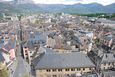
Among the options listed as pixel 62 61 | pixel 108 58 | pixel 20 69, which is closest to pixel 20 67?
pixel 20 69

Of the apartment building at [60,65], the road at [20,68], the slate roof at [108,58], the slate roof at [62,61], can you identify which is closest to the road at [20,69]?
the road at [20,68]

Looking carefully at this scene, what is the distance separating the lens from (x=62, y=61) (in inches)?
1480

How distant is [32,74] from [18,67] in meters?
10.7

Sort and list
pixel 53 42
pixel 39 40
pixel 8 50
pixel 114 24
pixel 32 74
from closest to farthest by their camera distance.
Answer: pixel 32 74
pixel 8 50
pixel 39 40
pixel 53 42
pixel 114 24

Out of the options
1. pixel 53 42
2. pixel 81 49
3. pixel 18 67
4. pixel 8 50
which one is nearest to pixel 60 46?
pixel 53 42

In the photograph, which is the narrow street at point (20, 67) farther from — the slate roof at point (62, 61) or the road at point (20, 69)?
the slate roof at point (62, 61)

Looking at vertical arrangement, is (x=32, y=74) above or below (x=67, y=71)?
below

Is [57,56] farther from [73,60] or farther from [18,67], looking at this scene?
[18,67]

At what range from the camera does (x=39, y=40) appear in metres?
58.4

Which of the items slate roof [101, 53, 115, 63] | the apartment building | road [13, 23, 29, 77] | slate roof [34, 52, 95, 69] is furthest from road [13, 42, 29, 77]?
slate roof [101, 53, 115, 63]

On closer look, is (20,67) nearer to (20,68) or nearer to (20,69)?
(20,68)

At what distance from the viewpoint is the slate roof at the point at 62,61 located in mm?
36719

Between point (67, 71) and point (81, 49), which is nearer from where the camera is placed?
point (67, 71)

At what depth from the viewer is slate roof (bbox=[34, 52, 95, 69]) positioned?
3672 centimetres
